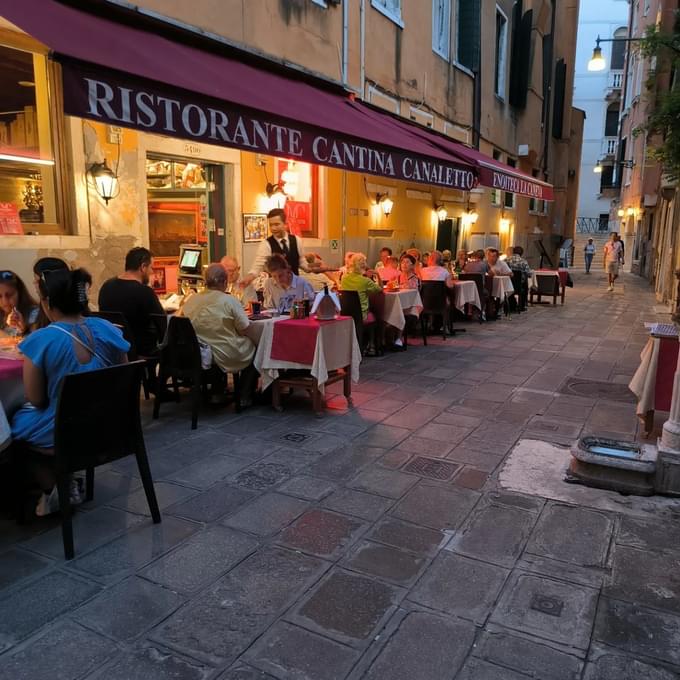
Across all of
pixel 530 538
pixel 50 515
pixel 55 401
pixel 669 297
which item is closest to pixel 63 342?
pixel 55 401

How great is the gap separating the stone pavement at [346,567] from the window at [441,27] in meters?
11.0

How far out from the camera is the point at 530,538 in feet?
10.9

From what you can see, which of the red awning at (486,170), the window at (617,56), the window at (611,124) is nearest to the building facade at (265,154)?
the red awning at (486,170)

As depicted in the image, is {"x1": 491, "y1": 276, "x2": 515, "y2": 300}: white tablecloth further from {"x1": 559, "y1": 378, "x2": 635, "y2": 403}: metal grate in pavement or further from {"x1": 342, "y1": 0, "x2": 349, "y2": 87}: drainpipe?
{"x1": 559, "y1": 378, "x2": 635, "y2": 403}: metal grate in pavement

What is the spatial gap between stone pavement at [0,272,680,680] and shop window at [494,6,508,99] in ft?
48.7

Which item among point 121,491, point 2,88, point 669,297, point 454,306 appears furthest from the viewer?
point 669,297

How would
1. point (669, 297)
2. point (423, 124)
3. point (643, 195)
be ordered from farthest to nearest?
point (643, 195) < point (669, 297) < point (423, 124)

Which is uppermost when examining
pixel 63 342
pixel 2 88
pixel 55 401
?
pixel 2 88

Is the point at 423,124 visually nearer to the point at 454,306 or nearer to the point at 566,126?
the point at 454,306

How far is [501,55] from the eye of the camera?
57.8ft

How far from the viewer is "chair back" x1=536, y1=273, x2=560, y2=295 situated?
1478 cm

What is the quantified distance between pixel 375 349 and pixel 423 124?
6.65 meters

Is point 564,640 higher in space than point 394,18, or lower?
lower

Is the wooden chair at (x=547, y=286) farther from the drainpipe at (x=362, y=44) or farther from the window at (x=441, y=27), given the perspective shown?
the drainpipe at (x=362, y=44)
